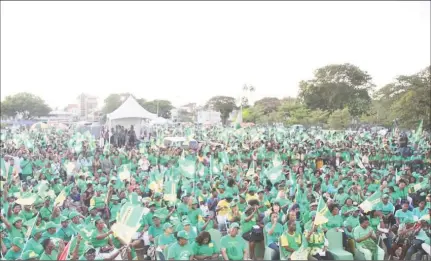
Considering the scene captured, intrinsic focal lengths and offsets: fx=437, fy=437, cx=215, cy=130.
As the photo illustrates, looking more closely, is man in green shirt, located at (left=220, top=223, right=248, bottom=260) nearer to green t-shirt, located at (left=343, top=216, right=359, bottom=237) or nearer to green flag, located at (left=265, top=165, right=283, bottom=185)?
green t-shirt, located at (left=343, top=216, right=359, bottom=237)

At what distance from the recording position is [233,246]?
6.51 meters

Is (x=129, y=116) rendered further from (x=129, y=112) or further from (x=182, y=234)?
(x=182, y=234)

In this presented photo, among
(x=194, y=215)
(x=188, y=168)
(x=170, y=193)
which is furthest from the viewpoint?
(x=188, y=168)

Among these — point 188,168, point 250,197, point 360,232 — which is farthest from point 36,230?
point 188,168

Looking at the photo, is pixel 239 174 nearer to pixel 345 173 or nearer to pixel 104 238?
pixel 345 173

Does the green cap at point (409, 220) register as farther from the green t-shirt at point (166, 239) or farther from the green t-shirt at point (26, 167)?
the green t-shirt at point (26, 167)

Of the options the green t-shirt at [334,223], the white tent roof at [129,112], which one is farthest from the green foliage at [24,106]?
the green t-shirt at [334,223]

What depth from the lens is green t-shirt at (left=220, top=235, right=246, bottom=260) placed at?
648cm

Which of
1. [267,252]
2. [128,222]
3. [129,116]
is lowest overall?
[267,252]

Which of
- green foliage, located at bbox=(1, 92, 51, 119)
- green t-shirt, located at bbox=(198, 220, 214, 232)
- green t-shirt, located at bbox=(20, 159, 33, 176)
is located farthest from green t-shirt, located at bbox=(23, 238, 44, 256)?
green foliage, located at bbox=(1, 92, 51, 119)

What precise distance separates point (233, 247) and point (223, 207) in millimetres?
2079

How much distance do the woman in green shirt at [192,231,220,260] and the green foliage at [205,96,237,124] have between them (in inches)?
3364

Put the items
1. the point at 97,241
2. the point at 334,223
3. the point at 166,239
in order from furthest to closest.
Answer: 1. the point at 334,223
2. the point at 97,241
3. the point at 166,239

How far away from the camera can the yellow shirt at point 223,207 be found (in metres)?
8.50
